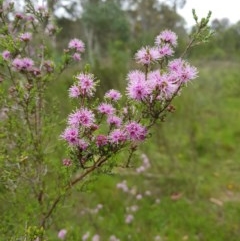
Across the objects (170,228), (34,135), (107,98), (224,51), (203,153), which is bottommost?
(107,98)

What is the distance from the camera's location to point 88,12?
63.0 ft

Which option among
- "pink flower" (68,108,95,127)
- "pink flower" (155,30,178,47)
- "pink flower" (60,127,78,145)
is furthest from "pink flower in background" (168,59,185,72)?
"pink flower" (60,127,78,145)

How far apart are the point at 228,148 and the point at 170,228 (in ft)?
12.5

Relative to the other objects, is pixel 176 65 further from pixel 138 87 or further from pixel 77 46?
pixel 77 46

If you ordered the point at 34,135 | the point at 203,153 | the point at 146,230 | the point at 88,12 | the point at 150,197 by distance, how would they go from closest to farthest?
the point at 34,135, the point at 146,230, the point at 150,197, the point at 203,153, the point at 88,12

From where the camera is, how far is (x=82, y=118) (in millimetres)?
2322

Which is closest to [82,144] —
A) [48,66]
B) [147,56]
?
[147,56]

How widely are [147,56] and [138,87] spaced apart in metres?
0.27

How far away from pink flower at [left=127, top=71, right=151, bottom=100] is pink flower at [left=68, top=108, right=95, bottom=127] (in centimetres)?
25

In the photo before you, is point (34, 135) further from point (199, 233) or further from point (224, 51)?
point (224, 51)

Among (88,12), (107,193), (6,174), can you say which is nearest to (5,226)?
(6,174)

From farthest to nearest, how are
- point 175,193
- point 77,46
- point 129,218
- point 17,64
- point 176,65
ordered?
point 175,193 < point 129,218 < point 77,46 < point 17,64 < point 176,65

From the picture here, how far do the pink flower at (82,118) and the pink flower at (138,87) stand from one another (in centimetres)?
25

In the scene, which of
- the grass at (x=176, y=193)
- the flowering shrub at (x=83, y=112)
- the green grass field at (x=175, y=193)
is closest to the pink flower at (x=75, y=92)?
the flowering shrub at (x=83, y=112)
